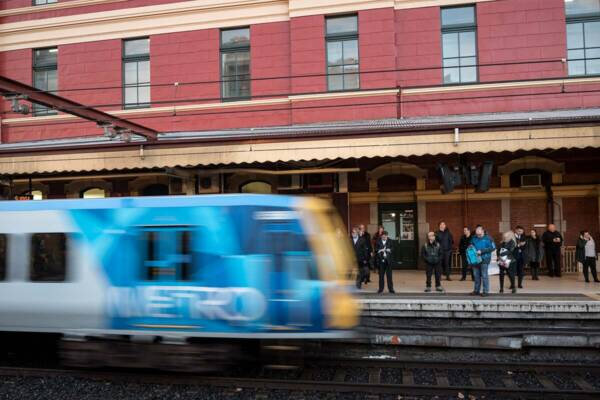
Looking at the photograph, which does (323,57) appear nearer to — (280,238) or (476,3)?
(476,3)

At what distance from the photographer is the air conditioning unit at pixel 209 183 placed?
50.6ft

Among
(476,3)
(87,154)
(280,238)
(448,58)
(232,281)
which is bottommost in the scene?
(232,281)

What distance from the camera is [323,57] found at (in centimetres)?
1515

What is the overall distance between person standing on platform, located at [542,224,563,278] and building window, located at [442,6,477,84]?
5105mm

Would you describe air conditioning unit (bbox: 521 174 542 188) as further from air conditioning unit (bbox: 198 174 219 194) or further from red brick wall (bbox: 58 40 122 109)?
red brick wall (bbox: 58 40 122 109)

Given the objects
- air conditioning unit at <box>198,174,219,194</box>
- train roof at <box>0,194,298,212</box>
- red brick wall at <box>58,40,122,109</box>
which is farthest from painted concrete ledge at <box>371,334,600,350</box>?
red brick wall at <box>58,40,122,109</box>

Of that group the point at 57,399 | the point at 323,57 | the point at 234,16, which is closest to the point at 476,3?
the point at 323,57

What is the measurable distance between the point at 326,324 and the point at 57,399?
371cm

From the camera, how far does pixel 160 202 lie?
675cm

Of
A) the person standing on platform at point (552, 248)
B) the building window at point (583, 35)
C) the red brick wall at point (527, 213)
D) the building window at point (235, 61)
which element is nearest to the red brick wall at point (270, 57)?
the building window at point (235, 61)

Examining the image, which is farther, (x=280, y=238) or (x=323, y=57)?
(x=323, y=57)

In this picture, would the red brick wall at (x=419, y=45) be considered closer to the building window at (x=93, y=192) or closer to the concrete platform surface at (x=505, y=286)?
the concrete platform surface at (x=505, y=286)

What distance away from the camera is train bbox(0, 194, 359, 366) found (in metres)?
6.37

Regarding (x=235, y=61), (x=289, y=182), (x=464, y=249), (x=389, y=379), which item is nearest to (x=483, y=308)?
(x=389, y=379)
